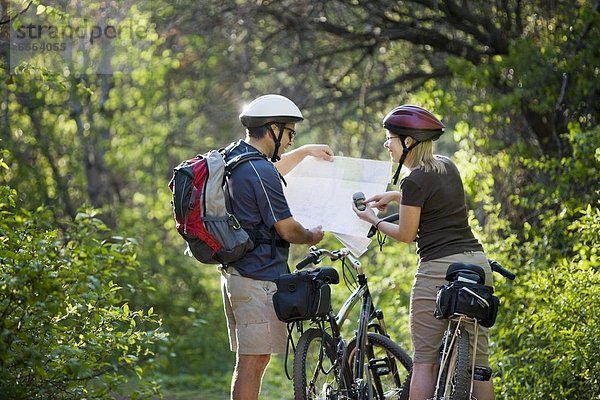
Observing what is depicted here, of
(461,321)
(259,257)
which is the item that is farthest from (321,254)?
(461,321)

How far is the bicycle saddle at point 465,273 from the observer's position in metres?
5.07

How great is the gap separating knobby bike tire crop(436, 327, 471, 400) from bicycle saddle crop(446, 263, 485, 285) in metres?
0.25

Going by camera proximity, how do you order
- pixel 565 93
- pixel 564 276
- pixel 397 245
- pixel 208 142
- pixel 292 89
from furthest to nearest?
pixel 208 142 < pixel 292 89 < pixel 397 245 < pixel 565 93 < pixel 564 276

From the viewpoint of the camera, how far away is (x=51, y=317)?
509 centimetres

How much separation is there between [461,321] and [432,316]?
0.83 feet

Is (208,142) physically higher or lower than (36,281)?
higher

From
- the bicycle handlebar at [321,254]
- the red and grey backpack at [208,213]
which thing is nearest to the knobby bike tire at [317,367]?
the bicycle handlebar at [321,254]

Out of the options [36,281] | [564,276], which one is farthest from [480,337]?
[36,281]

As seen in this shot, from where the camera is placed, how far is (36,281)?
4.54 m

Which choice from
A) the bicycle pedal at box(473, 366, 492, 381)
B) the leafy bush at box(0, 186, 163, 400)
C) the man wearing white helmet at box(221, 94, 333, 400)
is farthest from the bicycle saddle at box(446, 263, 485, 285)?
the leafy bush at box(0, 186, 163, 400)

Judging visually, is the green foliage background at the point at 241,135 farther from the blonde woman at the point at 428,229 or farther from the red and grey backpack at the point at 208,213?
the blonde woman at the point at 428,229

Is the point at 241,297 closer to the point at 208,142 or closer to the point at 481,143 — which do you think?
the point at 481,143

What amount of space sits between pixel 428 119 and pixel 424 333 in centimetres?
107

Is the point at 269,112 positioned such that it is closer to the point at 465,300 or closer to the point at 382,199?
the point at 382,199
